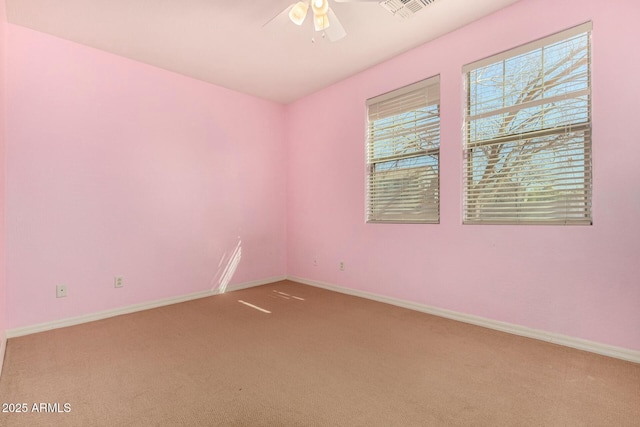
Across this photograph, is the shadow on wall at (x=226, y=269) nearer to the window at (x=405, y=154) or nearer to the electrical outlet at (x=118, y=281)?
the electrical outlet at (x=118, y=281)

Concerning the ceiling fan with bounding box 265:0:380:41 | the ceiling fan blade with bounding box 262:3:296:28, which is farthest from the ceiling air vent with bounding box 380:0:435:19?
the ceiling fan blade with bounding box 262:3:296:28

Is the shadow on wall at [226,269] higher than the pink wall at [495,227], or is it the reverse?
→ the pink wall at [495,227]

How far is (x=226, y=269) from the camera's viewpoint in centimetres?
416

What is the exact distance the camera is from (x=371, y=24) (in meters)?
2.81

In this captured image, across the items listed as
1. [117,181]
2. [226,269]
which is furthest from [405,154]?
[117,181]

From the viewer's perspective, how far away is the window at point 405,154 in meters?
3.23

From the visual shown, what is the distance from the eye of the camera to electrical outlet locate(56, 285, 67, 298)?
286 centimetres

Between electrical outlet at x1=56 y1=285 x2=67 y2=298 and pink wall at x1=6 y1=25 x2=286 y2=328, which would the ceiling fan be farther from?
electrical outlet at x1=56 y1=285 x2=67 y2=298

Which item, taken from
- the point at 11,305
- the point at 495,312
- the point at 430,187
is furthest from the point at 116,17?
the point at 495,312

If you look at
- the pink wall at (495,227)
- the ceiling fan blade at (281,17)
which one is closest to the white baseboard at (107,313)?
the pink wall at (495,227)

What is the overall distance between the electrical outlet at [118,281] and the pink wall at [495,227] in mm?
2404

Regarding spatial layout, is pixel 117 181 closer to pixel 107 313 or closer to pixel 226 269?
pixel 107 313

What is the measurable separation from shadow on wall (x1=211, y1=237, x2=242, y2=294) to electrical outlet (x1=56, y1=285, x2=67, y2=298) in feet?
5.00

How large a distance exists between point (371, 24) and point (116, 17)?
228 centimetres
